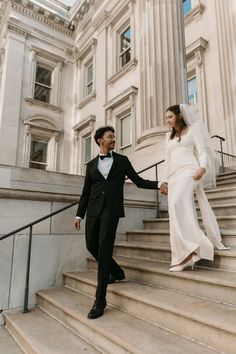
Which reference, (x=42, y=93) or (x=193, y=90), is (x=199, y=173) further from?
(x=42, y=93)

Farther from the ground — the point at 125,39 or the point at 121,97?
the point at 125,39

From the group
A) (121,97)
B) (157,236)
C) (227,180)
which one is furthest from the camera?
(121,97)

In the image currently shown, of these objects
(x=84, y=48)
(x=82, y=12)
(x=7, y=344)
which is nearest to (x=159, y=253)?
(x=7, y=344)

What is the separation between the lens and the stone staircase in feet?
7.83

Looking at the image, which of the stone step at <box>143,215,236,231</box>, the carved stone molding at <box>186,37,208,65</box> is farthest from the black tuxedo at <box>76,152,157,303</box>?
the carved stone molding at <box>186,37,208,65</box>

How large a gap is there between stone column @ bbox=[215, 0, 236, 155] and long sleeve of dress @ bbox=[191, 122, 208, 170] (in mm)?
6477

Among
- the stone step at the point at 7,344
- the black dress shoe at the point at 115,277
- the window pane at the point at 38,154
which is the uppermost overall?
the window pane at the point at 38,154

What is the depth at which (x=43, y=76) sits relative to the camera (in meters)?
16.2

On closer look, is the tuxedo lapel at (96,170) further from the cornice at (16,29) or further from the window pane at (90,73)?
the cornice at (16,29)

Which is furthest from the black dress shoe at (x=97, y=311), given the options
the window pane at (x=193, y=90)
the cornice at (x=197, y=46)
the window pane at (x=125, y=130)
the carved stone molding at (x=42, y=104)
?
the carved stone molding at (x=42, y=104)

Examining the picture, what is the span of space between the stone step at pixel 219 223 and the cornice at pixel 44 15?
14713 mm

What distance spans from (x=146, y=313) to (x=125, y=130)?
33.7 ft

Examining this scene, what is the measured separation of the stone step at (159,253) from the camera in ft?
10.9

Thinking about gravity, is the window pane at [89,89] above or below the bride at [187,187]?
above
